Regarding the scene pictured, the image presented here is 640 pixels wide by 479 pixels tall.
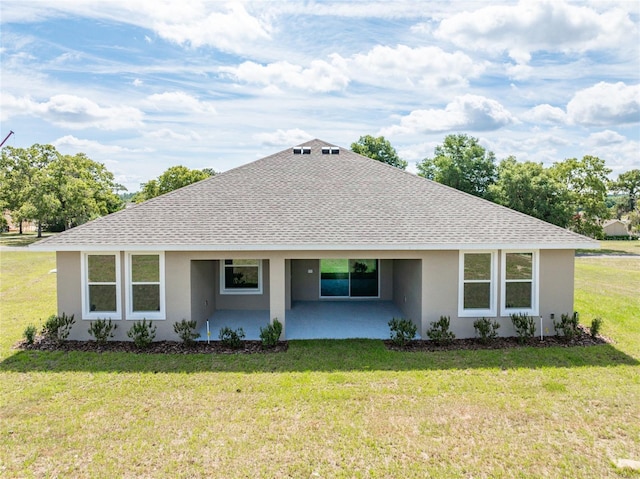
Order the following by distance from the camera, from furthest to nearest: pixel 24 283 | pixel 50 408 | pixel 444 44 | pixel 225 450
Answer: pixel 24 283 < pixel 444 44 < pixel 50 408 < pixel 225 450

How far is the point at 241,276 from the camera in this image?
14281mm

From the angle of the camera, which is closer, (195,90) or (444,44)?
(444,44)

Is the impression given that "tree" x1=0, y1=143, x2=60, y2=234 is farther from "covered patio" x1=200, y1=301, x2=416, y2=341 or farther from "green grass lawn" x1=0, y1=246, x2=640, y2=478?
"green grass lawn" x1=0, y1=246, x2=640, y2=478

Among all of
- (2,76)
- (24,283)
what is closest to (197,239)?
(2,76)

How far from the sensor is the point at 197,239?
1067 centimetres

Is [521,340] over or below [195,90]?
below

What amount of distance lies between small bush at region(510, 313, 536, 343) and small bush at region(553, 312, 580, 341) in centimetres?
77

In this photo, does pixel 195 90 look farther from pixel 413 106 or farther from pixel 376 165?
pixel 413 106

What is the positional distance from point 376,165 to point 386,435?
1065 centimetres

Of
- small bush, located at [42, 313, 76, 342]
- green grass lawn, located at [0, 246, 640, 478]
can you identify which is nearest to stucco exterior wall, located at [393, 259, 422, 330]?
green grass lawn, located at [0, 246, 640, 478]

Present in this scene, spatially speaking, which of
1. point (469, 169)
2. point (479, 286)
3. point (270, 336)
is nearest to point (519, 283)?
point (479, 286)

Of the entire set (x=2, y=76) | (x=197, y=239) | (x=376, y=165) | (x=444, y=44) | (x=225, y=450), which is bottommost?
(x=225, y=450)

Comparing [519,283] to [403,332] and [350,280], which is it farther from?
[350,280]

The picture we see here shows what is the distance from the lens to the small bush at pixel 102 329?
35.0ft
